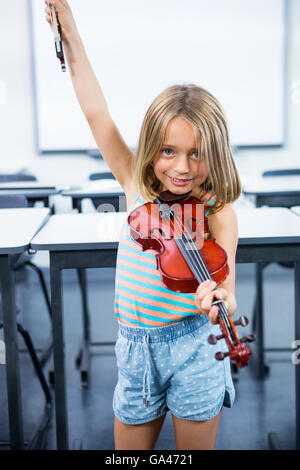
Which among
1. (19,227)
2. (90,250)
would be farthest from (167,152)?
(19,227)

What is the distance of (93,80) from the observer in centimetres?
100

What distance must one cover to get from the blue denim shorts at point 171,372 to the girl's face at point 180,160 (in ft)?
0.83

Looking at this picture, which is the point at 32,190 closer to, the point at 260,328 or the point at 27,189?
the point at 27,189

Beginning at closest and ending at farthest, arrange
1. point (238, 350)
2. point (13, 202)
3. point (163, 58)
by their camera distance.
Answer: point (238, 350) < point (13, 202) < point (163, 58)

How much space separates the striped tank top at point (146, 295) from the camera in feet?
3.13

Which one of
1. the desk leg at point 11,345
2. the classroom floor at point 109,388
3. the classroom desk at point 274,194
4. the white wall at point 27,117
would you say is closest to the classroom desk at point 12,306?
the desk leg at point 11,345

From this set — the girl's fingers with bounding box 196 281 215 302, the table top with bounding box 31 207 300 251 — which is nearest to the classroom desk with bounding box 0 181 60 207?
the table top with bounding box 31 207 300 251

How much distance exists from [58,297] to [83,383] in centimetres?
87

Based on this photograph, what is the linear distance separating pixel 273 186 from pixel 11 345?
4.73 ft

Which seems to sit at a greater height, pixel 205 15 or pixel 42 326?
pixel 205 15

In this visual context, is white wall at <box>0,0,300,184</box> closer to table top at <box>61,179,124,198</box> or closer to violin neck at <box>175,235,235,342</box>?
table top at <box>61,179,124,198</box>

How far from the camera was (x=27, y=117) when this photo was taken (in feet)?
13.4

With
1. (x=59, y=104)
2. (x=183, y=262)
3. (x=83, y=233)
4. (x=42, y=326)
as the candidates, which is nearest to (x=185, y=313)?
(x=183, y=262)

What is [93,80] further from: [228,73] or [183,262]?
[228,73]
